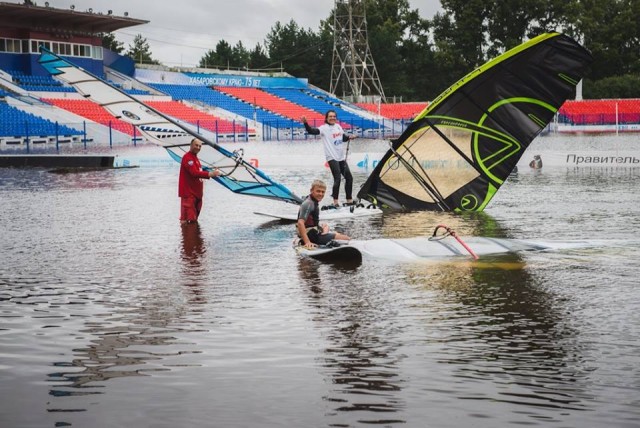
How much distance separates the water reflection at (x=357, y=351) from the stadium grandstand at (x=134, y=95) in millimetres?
34051

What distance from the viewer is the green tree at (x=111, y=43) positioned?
9591 cm

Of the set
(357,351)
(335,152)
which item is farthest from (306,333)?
(335,152)

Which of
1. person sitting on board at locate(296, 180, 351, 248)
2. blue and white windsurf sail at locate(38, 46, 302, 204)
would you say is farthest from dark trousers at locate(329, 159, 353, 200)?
person sitting on board at locate(296, 180, 351, 248)

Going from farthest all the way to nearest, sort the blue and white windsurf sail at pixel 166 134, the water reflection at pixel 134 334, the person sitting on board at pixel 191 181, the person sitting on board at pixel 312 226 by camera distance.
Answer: the blue and white windsurf sail at pixel 166 134 → the person sitting on board at pixel 191 181 → the person sitting on board at pixel 312 226 → the water reflection at pixel 134 334

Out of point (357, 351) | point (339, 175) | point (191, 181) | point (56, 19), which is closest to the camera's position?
point (357, 351)

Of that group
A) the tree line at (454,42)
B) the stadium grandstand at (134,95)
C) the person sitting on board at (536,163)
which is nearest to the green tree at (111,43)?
the tree line at (454,42)

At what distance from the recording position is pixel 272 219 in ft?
50.7

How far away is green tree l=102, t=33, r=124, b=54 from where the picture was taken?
95.9m

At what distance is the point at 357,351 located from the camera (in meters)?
6.57

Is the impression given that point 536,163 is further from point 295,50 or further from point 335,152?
point 295,50

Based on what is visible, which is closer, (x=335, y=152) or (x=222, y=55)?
(x=335, y=152)

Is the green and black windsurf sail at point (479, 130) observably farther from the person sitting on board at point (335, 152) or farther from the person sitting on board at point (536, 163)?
the person sitting on board at point (536, 163)

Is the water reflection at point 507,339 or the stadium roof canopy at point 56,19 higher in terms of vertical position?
the stadium roof canopy at point 56,19

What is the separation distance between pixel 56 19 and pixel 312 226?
2014 inches
